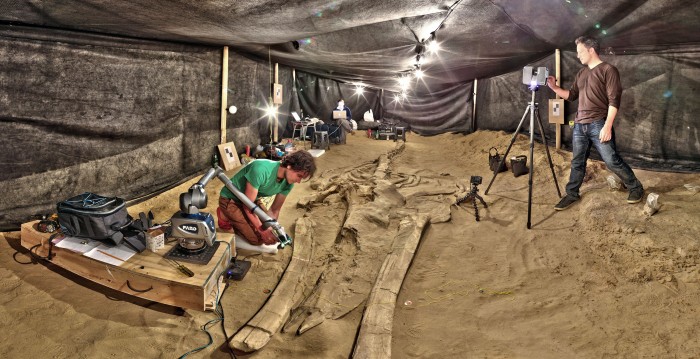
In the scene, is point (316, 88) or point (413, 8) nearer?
point (413, 8)

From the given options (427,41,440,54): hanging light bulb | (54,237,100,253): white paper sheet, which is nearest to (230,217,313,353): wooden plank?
(54,237,100,253): white paper sheet

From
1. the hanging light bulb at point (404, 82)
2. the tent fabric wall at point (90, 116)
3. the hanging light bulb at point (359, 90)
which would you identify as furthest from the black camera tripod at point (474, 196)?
the hanging light bulb at point (359, 90)

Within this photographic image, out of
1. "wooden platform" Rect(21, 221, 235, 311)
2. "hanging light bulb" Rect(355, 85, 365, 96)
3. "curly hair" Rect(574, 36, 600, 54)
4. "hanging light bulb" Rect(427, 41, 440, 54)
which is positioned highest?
"hanging light bulb" Rect(355, 85, 365, 96)

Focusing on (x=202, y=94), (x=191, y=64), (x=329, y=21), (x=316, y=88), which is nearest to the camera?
(x=329, y=21)

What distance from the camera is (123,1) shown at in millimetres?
→ 2664

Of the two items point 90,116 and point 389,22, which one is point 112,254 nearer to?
point 90,116

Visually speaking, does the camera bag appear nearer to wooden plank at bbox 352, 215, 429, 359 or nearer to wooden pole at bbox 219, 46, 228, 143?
wooden plank at bbox 352, 215, 429, 359

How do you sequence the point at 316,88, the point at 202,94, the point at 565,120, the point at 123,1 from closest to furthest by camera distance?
the point at 123,1 → the point at 202,94 → the point at 565,120 → the point at 316,88

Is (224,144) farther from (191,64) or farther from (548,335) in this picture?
(548,335)

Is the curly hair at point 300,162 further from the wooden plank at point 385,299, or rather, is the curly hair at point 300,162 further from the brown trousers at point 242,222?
the wooden plank at point 385,299

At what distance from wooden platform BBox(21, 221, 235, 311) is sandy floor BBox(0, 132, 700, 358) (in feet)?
0.50

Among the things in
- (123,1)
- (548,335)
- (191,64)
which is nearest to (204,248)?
(123,1)

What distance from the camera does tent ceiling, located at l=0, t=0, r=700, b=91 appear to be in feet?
10.00

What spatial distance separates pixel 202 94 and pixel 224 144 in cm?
103
